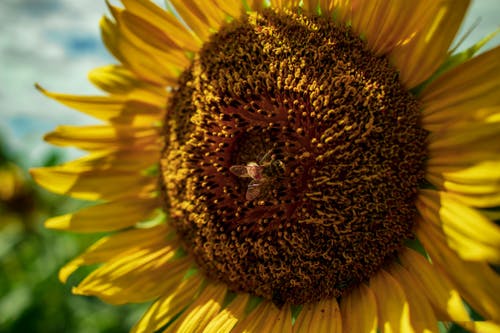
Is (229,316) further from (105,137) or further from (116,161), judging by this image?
(105,137)

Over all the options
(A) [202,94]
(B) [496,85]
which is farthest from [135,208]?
(B) [496,85]

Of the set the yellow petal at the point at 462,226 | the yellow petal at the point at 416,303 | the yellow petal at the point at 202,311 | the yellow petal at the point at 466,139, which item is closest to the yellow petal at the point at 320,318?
the yellow petal at the point at 416,303

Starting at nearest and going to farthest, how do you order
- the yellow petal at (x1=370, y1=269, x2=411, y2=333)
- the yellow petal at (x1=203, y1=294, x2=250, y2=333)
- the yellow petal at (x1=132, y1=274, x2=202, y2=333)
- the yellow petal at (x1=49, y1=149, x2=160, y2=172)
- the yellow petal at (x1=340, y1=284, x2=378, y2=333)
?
the yellow petal at (x1=370, y1=269, x2=411, y2=333), the yellow petal at (x1=340, y1=284, x2=378, y2=333), the yellow petal at (x1=203, y1=294, x2=250, y2=333), the yellow petal at (x1=132, y1=274, x2=202, y2=333), the yellow petal at (x1=49, y1=149, x2=160, y2=172)

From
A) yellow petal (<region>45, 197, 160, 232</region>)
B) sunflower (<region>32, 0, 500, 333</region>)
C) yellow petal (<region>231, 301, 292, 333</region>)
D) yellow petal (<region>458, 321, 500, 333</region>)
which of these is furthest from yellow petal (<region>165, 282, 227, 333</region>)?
yellow petal (<region>458, 321, 500, 333</region>)

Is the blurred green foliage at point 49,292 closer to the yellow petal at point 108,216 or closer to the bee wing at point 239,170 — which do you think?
the yellow petal at point 108,216

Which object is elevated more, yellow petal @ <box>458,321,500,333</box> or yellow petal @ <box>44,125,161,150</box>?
yellow petal @ <box>44,125,161,150</box>

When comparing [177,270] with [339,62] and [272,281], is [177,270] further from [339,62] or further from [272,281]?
[339,62]

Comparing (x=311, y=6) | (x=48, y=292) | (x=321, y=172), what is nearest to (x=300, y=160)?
(x=321, y=172)

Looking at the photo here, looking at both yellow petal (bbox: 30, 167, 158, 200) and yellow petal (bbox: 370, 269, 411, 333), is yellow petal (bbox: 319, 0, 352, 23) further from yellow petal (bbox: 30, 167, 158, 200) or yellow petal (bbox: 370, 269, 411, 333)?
yellow petal (bbox: 30, 167, 158, 200)
